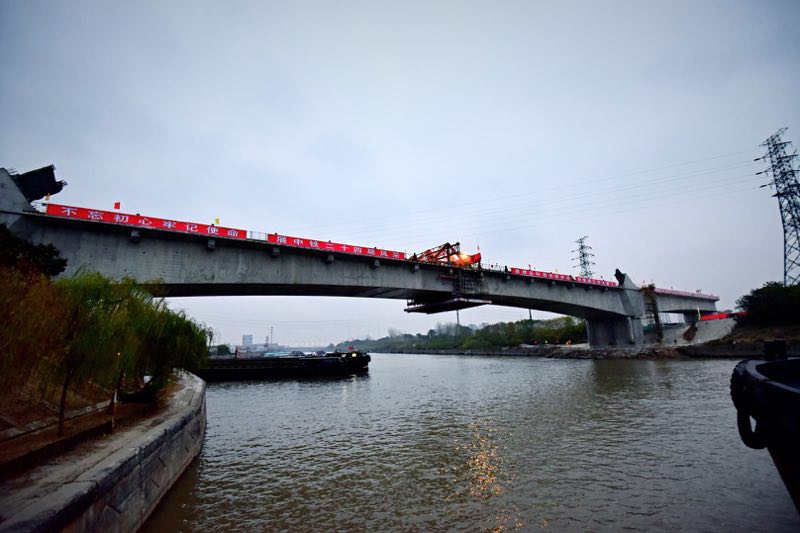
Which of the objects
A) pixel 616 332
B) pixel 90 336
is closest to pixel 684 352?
pixel 616 332

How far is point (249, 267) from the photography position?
2569cm

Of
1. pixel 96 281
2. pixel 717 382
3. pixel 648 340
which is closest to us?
pixel 96 281

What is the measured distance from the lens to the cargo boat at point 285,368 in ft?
135

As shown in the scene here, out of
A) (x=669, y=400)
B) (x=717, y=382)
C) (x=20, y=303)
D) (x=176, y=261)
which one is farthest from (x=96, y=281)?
(x=717, y=382)

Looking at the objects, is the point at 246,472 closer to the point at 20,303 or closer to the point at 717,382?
the point at 20,303

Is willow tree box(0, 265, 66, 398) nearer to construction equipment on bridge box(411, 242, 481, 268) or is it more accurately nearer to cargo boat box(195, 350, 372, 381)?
construction equipment on bridge box(411, 242, 481, 268)

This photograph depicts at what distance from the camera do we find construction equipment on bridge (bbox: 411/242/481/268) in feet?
124

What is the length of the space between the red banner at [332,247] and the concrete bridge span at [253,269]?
0.47m

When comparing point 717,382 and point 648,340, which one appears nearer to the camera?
point 717,382

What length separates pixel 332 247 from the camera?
94.1 ft

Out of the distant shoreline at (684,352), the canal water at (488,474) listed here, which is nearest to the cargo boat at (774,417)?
the canal water at (488,474)

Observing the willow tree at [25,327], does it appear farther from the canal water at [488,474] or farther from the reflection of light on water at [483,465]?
the reflection of light on water at [483,465]

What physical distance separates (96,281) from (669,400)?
23.1 m

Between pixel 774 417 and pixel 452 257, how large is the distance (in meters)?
33.7
